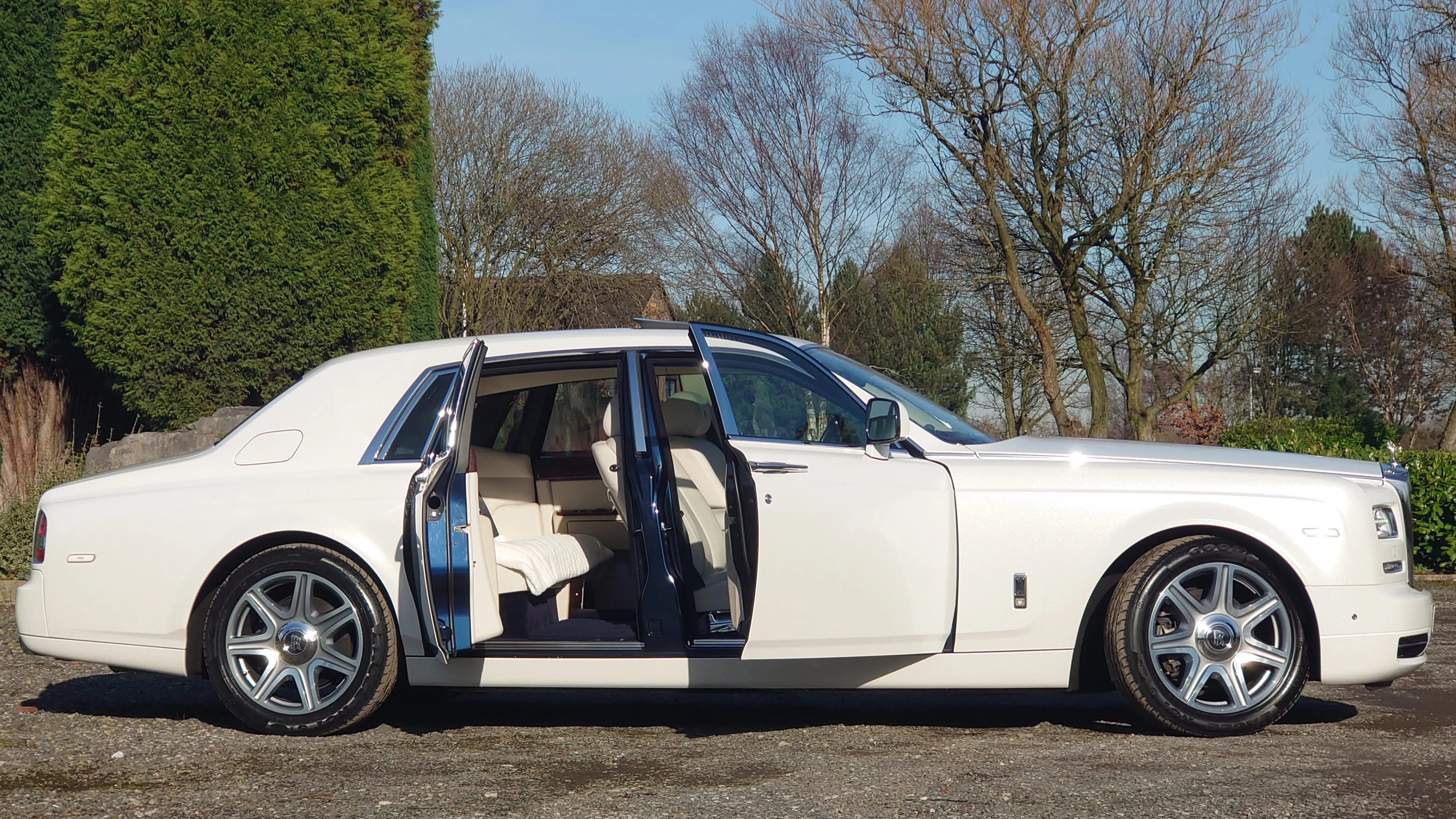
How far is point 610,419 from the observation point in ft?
19.7

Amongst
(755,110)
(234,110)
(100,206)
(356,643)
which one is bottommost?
(356,643)

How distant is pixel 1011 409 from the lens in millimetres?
35625

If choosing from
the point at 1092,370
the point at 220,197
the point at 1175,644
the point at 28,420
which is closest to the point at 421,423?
the point at 1175,644

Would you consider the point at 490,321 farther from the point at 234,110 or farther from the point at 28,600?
the point at 28,600

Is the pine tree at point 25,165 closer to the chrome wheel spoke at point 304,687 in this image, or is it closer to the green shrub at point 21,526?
the green shrub at point 21,526

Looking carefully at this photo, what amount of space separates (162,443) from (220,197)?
250cm

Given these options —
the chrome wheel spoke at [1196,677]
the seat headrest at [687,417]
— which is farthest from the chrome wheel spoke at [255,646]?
the chrome wheel spoke at [1196,677]

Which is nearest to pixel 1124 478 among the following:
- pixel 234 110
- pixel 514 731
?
pixel 514 731

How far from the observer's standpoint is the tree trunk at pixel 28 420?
14555 millimetres

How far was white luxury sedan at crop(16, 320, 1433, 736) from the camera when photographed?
522 cm

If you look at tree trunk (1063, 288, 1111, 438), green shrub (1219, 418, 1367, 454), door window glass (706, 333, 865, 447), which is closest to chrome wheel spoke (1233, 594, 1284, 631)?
door window glass (706, 333, 865, 447)

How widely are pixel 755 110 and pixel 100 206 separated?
19.6 m

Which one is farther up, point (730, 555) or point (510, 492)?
point (510, 492)

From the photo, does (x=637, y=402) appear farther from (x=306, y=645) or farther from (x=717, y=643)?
(x=306, y=645)
